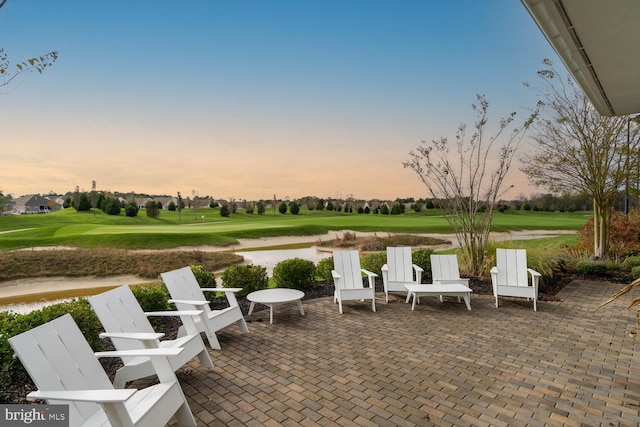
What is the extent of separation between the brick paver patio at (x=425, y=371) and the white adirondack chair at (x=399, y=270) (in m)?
0.77

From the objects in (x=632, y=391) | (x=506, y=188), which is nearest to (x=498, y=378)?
(x=632, y=391)

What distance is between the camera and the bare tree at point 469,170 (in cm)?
856

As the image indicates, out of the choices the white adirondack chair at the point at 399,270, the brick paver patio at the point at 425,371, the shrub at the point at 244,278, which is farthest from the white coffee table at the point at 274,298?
the white adirondack chair at the point at 399,270

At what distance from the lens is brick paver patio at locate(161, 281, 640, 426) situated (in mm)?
2812

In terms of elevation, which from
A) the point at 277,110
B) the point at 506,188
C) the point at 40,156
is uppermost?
the point at 277,110

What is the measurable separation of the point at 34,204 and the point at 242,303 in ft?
57.8

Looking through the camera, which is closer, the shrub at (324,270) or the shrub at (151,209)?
the shrub at (324,270)

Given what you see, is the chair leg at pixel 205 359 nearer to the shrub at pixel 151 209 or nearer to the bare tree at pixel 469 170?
the bare tree at pixel 469 170

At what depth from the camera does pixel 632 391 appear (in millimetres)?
3139

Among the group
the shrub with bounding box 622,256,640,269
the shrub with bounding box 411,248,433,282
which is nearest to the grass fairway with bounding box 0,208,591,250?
the shrub with bounding box 622,256,640,269

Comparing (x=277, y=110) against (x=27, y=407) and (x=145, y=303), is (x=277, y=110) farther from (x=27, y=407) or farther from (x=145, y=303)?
(x=27, y=407)

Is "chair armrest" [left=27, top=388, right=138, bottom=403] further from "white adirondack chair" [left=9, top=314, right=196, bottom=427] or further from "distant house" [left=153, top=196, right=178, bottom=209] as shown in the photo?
"distant house" [left=153, top=196, right=178, bottom=209]

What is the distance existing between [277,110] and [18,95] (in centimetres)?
752

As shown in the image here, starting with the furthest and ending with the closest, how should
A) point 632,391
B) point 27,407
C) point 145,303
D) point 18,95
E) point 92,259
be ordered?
1. point 92,259
2. point 18,95
3. point 145,303
4. point 632,391
5. point 27,407
